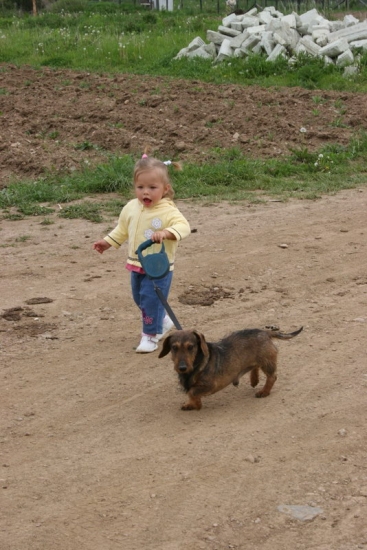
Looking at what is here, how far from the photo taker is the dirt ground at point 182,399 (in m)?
4.20

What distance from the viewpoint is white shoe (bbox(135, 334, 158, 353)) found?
6.30 m

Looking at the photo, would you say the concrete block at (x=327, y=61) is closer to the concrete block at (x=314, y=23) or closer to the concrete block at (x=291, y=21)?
the concrete block at (x=291, y=21)

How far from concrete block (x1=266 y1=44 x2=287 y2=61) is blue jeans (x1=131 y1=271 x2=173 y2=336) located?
1228 centimetres

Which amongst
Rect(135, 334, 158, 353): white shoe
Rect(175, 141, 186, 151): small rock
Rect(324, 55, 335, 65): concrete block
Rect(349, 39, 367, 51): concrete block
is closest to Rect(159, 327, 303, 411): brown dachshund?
Rect(135, 334, 158, 353): white shoe

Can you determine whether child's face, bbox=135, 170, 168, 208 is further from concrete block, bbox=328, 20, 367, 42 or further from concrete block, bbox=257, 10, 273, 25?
concrete block, bbox=257, 10, 273, 25

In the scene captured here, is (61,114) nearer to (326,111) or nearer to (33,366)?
(326,111)

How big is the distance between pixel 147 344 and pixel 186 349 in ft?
3.87

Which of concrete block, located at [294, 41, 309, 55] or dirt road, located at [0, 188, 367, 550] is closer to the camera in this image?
dirt road, located at [0, 188, 367, 550]

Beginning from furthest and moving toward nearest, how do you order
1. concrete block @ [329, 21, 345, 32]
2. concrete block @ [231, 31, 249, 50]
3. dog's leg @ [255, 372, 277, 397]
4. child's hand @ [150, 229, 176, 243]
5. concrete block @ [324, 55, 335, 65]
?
concrete block @ [329, 21, 345, 32]
concrete block @ [231, 31, 249, 50]
concrete block @ [324, 55, 335, 65]
child's hand @ [150, 229, 176, 243]
dog's leg @ [255, 372, 277, 397]

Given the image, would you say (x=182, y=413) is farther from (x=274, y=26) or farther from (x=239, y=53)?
(x=274, y=26)

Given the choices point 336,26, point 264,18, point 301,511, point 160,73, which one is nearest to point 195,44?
point 160,73

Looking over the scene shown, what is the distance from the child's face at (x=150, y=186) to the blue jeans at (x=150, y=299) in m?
0.52

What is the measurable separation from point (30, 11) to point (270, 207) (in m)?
26.4

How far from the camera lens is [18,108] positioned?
14.4 metres
